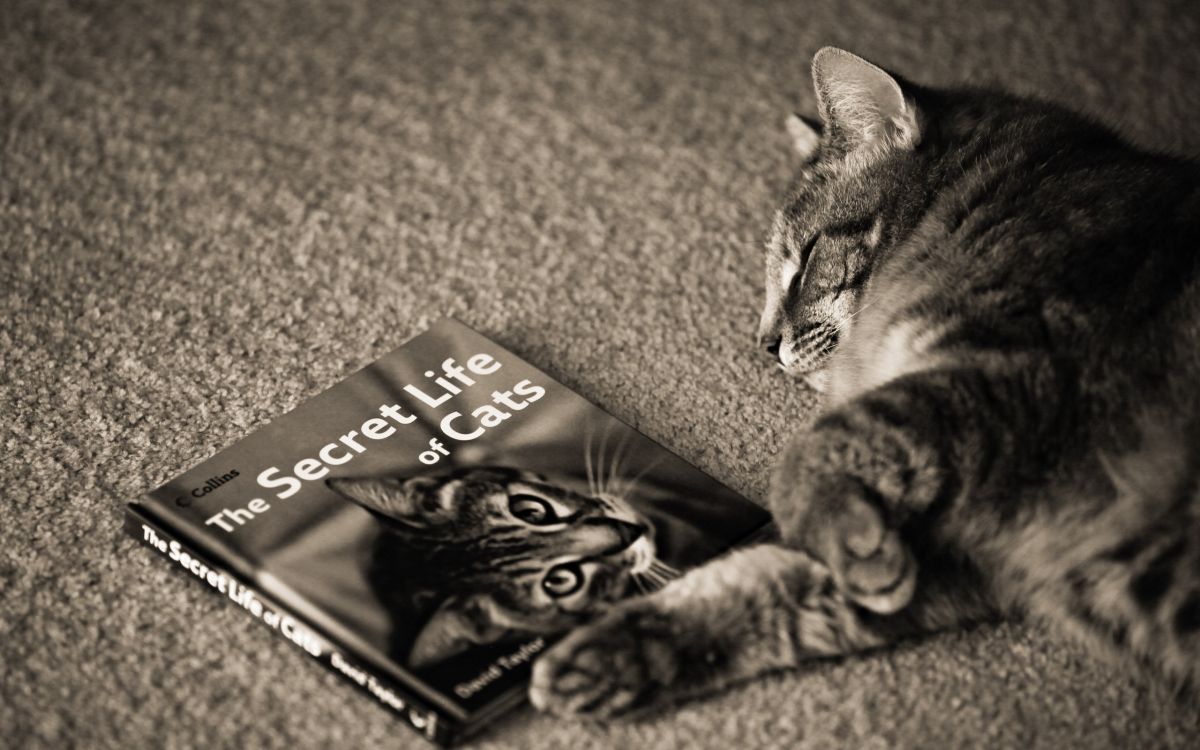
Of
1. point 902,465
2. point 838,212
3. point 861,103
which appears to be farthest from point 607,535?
point 861,103

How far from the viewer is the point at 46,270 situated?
58.8 inches

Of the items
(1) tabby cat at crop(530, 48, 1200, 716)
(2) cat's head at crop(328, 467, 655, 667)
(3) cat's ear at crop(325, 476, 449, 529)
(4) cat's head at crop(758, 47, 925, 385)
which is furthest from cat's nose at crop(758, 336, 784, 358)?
(3) cat's ear at crop(325, 476, 449, 529)

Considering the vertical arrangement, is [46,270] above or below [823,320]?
below

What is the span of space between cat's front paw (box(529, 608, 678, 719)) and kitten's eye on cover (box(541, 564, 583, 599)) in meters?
0.07

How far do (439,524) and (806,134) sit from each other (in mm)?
657

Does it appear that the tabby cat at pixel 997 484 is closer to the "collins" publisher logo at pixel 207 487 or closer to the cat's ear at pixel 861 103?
the cat's ear at pixel 861 103

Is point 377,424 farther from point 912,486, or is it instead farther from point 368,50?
point 368,50

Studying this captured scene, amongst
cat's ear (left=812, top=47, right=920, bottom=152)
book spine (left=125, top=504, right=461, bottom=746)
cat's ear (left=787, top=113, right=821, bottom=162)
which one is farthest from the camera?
cat's ear (left=787, top=113, right=821, bottom=162)

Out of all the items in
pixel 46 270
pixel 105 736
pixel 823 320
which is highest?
pixel 823 320

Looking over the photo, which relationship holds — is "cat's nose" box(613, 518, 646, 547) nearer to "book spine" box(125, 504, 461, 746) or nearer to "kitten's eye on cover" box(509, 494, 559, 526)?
"kitten's eye on cover" box(509, 494, 559, 526)

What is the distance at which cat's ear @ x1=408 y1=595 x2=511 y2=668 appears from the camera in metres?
1.06

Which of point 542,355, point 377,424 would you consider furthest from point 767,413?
point 377,424

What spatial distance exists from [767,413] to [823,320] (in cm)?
12

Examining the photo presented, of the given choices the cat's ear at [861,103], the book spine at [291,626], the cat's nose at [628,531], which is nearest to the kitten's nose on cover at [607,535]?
the cat's nose at [628,531]
